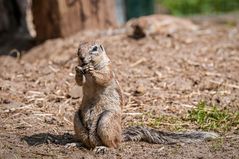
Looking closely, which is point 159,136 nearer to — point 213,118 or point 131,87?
point 213,118

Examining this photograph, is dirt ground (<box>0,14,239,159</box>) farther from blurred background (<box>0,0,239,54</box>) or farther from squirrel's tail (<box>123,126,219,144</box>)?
blurred background (<box>0,0,239,54</box>)

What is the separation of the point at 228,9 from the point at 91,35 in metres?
6.59

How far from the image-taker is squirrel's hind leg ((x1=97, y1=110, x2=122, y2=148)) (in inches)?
191

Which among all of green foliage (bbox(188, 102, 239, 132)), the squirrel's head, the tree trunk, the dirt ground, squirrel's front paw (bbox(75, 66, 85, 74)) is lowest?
green foliage (bbox(188, 102, 239, 132))

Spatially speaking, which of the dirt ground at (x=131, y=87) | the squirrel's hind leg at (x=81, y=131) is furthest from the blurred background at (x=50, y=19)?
the squirrel's hind leg at (x=81, y=131)

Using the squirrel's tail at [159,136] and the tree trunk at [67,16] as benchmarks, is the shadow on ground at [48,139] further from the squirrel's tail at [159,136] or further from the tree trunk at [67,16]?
the tree trunk at [67,16]

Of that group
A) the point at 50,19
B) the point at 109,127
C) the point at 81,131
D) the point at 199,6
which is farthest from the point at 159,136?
the point at 199,6

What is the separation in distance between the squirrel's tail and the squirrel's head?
71cm

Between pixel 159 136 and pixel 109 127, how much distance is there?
1.71 ft

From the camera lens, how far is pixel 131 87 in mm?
6797

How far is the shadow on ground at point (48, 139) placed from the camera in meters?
5.19

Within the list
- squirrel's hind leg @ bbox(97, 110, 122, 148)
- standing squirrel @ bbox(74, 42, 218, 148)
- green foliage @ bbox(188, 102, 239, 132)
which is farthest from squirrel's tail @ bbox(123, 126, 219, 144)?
green foliage @ bbox(188, 102, 239, 132)

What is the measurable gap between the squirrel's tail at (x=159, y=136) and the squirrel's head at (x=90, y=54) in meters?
0.71

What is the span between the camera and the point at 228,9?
1451 centimetres
